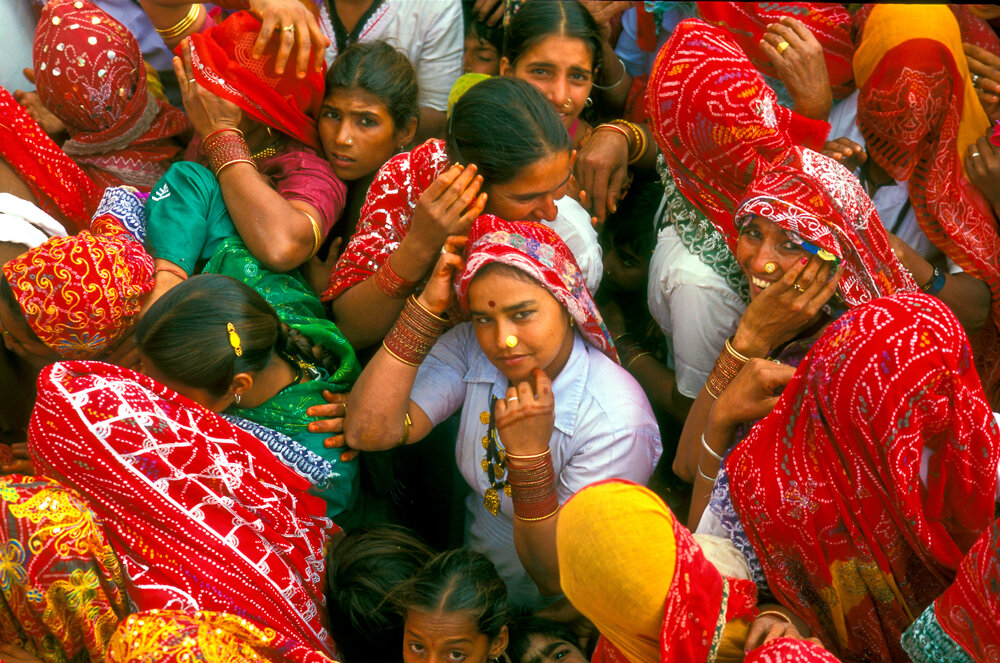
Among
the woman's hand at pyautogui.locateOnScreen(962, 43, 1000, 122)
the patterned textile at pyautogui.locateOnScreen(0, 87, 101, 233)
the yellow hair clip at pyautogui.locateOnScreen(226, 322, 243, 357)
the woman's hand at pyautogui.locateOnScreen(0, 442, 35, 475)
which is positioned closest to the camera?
the yellow hair clip at pyautogui.locateOnScreen(226, 322, 243, 357)

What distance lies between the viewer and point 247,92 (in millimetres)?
2947

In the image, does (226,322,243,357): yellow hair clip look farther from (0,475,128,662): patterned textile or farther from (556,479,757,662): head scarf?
(556,479,757,662): head scarf

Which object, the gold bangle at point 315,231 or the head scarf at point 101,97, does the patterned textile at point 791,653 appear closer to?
the gold bangle at point 315,231

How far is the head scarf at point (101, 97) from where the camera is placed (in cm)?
297

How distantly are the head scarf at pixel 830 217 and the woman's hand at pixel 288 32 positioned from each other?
151 centimetres

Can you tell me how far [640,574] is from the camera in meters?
1.54

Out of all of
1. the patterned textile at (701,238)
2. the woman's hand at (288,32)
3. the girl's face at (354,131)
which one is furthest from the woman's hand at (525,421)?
the woman's hand at (288,32)

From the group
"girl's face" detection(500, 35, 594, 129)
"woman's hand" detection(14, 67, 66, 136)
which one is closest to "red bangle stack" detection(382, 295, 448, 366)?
"girl's face" detection(500, 35, 594, 129)

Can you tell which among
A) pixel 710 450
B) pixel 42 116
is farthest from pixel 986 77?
pixel 42 116

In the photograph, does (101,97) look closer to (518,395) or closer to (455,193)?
(455,193)

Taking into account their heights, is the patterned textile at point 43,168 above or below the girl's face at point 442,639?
above

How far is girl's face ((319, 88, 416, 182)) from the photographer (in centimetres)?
307

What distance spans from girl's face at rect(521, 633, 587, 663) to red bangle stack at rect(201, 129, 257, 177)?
178cm

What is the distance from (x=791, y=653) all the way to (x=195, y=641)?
118 centimetres
